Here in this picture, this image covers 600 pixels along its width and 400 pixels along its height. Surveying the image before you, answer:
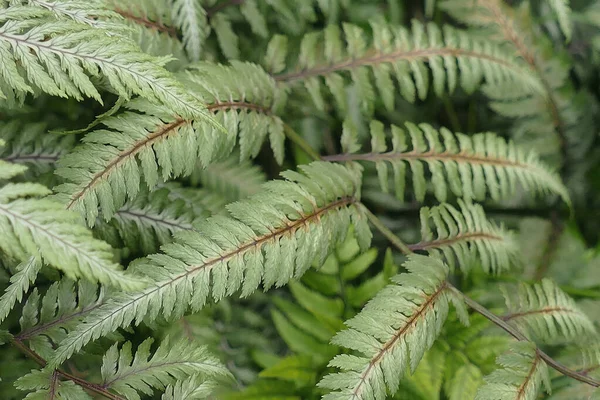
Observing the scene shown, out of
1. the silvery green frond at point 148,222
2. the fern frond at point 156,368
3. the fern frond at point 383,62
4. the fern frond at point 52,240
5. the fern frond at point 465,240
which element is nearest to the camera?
the fern frond at point 52,240

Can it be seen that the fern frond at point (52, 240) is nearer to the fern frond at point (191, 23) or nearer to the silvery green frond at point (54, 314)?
the silvery green frond at point (54, 314)

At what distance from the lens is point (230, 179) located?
158cm

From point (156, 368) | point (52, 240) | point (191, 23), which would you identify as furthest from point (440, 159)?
point (52, 240)

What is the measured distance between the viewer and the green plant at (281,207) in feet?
3.11

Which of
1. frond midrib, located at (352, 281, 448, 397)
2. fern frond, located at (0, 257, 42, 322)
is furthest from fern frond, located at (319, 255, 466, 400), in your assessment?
fern frond, located at (0, 257, 42, 322)

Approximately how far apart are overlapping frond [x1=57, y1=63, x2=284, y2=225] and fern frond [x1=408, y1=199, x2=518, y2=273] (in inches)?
19.9

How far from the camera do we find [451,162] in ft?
4.72

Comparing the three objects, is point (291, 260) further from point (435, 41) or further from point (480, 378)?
point (435, 41)

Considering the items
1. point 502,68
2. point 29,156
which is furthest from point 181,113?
point 502,68

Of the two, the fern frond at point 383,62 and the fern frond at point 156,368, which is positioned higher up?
the fern frond at point 383,62

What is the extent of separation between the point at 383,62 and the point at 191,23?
539 mm

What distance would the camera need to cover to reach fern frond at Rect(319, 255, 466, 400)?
3.23 ft

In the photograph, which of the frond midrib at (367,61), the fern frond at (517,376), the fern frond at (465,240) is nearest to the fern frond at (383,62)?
the frond midrib at (367,61)

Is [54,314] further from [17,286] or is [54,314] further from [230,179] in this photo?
[230,179]
